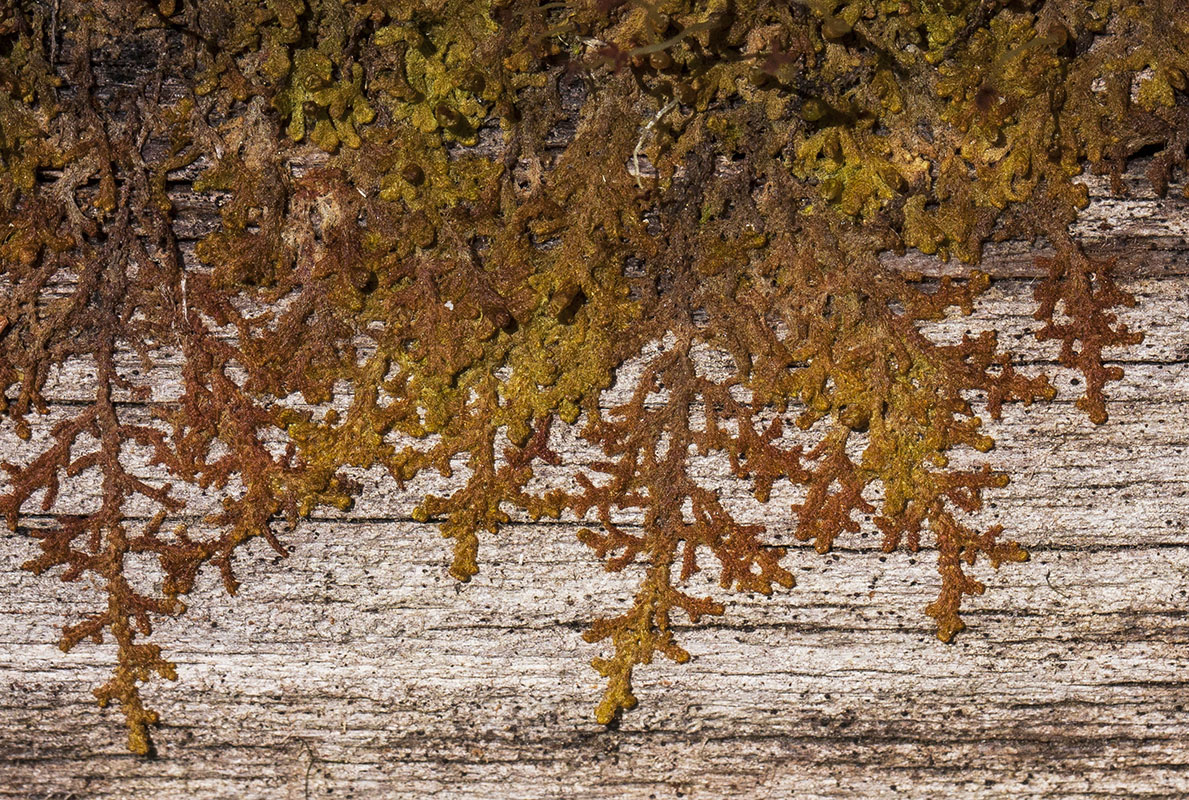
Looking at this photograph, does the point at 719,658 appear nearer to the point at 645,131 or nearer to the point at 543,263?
the point at 543,263

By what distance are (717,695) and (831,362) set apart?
80 cm

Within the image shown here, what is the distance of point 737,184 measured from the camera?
1625mm

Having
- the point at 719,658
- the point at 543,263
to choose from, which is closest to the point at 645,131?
the point at 543,263

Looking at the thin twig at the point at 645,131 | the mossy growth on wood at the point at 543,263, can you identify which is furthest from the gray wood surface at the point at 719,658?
the thin twig at the point at 645,131

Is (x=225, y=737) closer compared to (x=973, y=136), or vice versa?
(x=973, y=136)

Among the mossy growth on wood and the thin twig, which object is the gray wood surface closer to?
the mossy growth on wood

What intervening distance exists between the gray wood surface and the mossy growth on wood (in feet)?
0.21

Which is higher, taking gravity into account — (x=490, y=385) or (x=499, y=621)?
(x=490, y=385)

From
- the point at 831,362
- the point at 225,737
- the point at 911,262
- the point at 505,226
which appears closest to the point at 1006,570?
the point at 831,362

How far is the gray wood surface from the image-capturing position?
1.61 meters

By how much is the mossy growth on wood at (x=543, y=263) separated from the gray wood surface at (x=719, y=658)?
64 millimetres

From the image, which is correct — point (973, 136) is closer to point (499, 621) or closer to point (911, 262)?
point (911, 262)

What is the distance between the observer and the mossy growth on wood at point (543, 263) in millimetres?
1582

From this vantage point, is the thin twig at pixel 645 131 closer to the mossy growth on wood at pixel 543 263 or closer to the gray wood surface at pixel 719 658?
the mossy growth on wood at pixel 543 263
